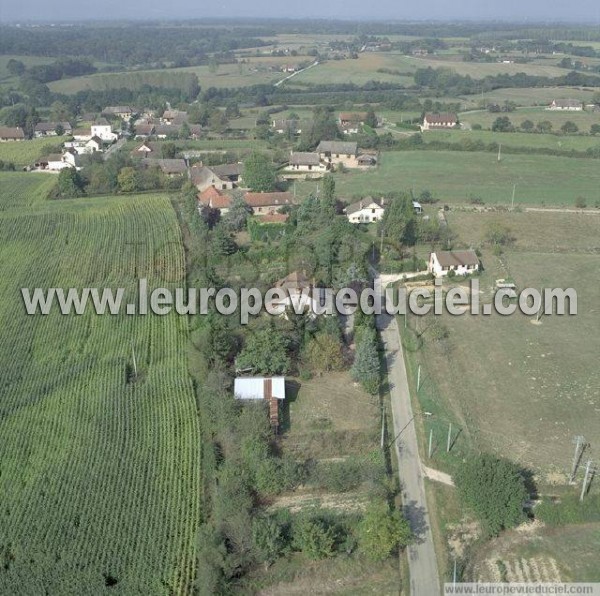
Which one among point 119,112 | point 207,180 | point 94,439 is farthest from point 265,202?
point 119,112

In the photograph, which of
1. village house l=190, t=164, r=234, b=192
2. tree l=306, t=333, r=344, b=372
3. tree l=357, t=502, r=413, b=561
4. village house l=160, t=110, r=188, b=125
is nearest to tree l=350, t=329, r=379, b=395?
tree l=306, t=333, r=344, b=372

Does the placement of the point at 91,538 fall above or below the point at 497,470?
below

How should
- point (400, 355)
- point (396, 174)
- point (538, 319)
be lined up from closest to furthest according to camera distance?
point (400, 355), point (538, 319), point (396, 174)

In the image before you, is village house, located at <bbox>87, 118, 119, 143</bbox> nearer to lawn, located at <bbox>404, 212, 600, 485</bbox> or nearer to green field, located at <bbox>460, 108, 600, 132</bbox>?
green field, located at <bbox>460, 108, 600, 132</bbox>

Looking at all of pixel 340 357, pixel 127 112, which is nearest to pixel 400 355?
pixel 340 357

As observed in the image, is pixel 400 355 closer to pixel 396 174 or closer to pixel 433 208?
pixel 433 208

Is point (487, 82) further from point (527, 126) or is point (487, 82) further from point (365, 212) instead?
point (365, 212)

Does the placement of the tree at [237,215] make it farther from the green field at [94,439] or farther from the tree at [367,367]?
the tree at [367,367]

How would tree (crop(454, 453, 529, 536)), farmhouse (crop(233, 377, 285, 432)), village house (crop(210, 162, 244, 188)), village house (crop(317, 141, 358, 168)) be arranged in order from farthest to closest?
village house (crop(317, 141, 358, 168)) → village house (crop(210, 162, 244, 188)) → farmhouse (crop(233, 377, 285, 432)) → tree (crop(454, 453, 529, 536))
